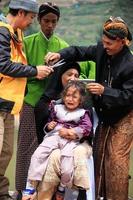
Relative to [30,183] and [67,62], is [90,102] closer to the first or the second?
[67,62]

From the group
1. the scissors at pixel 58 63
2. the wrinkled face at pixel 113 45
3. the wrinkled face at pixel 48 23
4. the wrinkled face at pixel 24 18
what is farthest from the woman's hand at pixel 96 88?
the wrinkled face at pixel 48 23

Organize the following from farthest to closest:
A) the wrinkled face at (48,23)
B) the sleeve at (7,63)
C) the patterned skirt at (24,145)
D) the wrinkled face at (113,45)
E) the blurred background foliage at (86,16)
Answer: the blurred background foliage at (86,16) < the patterned skirt at (24,145) < the wrinkled face at (48,23) < the wrinkled face at (113,45) < the sleeve at (7,63)

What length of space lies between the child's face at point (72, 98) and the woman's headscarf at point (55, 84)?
21cm

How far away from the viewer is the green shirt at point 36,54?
434 cm

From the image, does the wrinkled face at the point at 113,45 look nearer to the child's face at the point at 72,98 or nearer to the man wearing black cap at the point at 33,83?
the child's face at the point at 72,98

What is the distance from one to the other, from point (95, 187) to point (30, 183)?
0.54m

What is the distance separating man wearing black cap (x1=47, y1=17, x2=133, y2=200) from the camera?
378 centimetres

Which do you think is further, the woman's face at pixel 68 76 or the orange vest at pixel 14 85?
the woman's face at pixel 68 76

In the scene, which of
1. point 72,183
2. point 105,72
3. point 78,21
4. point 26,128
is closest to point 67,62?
point 105,72

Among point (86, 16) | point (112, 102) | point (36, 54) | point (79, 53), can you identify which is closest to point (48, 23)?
point (36, 54)

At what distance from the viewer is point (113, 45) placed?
12.4 feet

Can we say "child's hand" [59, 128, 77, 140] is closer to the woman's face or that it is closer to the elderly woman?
the elderly woman

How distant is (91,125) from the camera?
390cm

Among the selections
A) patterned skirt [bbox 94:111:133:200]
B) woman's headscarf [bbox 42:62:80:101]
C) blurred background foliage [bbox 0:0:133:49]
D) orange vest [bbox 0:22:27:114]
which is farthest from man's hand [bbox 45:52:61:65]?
blurred background foliage [bbox 0:0:133:49]
